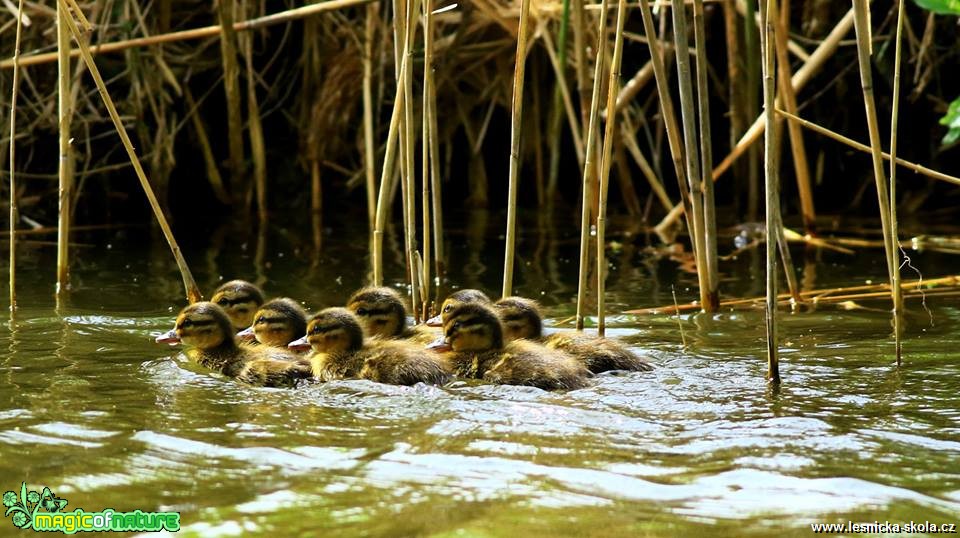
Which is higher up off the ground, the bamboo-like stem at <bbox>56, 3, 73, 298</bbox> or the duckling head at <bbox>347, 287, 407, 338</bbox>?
the bamboo-like stem at <bbox>56, 3, 73, 298</bbox>

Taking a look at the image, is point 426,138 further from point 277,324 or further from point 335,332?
point 335,332

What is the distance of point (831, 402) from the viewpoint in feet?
13.9

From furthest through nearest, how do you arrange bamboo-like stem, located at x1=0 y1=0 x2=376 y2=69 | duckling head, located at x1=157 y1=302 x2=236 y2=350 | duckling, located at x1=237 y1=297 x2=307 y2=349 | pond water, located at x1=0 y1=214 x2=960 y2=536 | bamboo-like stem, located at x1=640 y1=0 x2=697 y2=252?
bamboo-like stem, located at x1=0 y1=0 x2=376 y2=69, duckling, located at x1=237 y1=297 x2=307 y2=349, bamboo-like stem, located at x1=640 y1=0 x2=697 y2=252, duckling head, located at x1=157 y1=302 x2=236 y2=350, pond water, located at x1=0 y1=214 x2=960 y2=536

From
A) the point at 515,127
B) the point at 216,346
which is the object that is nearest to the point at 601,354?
the point at 515,127

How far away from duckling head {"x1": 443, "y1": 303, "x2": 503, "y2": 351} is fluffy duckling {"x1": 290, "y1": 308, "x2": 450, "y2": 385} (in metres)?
0.18

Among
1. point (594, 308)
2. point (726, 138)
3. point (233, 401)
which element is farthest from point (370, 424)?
point (726, 138)

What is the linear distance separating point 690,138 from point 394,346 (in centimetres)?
152

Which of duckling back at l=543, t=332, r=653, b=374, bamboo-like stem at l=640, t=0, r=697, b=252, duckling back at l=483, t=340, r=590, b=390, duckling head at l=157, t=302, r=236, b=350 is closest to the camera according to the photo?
duckling back at l=483, t=340, r=590, b=390

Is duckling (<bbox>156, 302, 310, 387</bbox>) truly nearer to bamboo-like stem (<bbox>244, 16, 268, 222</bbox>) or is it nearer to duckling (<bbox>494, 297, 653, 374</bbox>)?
duckling (<bbox>494, 297, 653, 374</bbox>)

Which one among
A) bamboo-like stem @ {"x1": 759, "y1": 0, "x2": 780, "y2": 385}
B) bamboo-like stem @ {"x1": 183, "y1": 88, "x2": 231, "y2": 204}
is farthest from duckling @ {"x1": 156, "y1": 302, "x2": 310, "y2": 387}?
bamboo-like stem @ {"x1": 183, "y1": 88, "x2": 231, "y2": 204}

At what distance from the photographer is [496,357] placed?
15.7 ft

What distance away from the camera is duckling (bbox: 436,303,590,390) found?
4.55 m

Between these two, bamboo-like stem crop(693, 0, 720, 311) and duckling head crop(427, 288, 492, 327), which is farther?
bamboo-like stem crop(693, 0, 720, 311)

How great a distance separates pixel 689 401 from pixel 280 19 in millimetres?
5616
